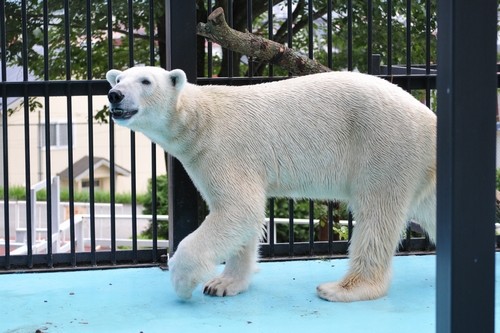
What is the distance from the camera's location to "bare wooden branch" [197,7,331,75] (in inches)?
196

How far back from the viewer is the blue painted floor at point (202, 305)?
13.2ft

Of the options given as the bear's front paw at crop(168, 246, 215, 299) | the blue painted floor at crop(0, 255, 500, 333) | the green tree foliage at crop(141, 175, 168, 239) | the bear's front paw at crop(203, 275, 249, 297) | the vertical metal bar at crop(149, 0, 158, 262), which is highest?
the vertical metal bar at crop(149, 0, 158, 262)

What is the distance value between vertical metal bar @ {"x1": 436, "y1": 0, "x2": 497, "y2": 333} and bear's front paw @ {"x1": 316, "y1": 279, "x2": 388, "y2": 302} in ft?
6.37

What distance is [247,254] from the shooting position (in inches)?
185

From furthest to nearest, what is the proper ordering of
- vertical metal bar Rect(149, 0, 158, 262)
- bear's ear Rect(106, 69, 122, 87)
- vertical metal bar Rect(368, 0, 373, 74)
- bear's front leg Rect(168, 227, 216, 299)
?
vertical metal bar Rect(368, 0, 373, 74)
vertical metal bar Rect(149, 0, 158, 262)
bear's ear Rect(106, 69, 122, 87)
bear's front leg Rect(168, 227, 216, 299)

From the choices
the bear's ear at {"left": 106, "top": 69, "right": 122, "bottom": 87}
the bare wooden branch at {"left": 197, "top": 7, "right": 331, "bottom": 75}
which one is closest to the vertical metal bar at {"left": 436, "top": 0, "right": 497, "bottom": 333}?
the bear's ear at {"left": 106, "top": 69, "right": 122, "bottom": 87}

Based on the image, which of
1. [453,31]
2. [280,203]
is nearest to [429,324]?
[453,31]

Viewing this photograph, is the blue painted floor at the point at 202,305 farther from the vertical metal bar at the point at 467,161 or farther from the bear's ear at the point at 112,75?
the vertical metal bar at the point at 467,161

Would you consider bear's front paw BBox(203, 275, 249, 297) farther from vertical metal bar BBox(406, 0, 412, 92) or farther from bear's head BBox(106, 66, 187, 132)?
vertical metal bar BBox(406, 0, 412, 92)

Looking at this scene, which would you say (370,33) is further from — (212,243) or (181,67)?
(212,243)

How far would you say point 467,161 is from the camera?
234 centimetres

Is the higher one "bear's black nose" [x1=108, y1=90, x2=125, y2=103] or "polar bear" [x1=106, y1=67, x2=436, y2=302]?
"bear's black nose" [x1=108, y1=90, x2=125, y2=103]

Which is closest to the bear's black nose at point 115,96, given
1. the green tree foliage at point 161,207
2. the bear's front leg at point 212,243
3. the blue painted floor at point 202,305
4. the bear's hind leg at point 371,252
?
the bear's front leg at point 212,243

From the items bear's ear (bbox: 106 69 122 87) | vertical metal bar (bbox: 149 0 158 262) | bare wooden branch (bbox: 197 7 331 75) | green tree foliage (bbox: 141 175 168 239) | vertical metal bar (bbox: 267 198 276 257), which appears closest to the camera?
bear's ear (bbox: 106 69 122 87)
